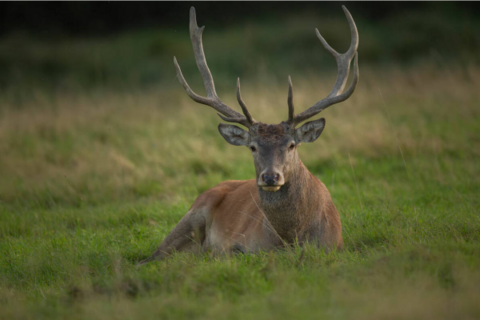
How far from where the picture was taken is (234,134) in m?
5.53

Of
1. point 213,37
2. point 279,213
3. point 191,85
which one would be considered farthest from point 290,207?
point 213,37

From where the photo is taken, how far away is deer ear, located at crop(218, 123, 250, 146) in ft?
17.9

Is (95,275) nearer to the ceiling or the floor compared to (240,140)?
nearer to the floor

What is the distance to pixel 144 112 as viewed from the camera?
43.2ft

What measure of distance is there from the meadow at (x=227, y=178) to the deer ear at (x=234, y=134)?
3.86ft

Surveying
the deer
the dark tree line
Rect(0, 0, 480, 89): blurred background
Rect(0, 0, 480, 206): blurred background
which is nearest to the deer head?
the deer

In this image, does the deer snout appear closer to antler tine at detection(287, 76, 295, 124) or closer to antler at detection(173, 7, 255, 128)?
antler tine at detection(287, 76, 295, 124)

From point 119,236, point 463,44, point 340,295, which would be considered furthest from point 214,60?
point 340,295

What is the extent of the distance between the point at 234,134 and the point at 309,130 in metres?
0.78

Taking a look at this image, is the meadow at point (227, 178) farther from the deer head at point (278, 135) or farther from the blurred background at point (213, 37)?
the blurred background at point (213, 37)

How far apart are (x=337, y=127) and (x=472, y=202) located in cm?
411

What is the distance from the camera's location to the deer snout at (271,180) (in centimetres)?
464

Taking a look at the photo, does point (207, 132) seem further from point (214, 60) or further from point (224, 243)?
point (214, 60)

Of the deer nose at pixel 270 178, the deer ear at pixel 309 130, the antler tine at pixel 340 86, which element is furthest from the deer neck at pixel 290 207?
the antler tine at pixel 340 86
